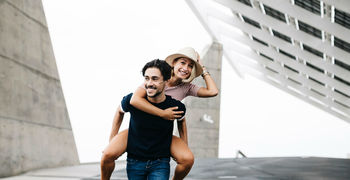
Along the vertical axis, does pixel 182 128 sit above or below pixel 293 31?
below

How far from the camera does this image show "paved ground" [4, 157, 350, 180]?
756 centimetres

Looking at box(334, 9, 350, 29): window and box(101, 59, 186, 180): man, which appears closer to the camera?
box(101, 59, 186, 180): man

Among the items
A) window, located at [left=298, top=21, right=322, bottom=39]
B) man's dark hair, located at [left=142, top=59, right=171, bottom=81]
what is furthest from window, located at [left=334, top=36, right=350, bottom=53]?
man's dark hair, located at [left=142, top=59, right=171, bottom=81]

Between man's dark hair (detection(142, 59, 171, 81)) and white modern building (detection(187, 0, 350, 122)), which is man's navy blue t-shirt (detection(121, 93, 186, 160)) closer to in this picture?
man's dark hair (detection(142, 59, 171, 81))

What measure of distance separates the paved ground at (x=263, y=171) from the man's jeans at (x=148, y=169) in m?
4.77

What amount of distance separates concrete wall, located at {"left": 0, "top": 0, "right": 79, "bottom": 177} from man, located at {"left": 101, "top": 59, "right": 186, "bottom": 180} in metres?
5.60

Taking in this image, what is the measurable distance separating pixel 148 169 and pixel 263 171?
223 inches

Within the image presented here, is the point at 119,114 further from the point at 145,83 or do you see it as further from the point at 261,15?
the point at 261,15

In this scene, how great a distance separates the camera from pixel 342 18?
16.9m

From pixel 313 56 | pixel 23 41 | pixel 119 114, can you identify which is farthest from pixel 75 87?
pixel 119 114

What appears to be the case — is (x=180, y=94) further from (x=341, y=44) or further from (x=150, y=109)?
(x=341, y=44)

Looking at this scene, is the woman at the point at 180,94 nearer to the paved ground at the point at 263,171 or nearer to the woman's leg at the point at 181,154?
the woman's leg at the point at 181,154

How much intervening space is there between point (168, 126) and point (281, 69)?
3257 centimetres

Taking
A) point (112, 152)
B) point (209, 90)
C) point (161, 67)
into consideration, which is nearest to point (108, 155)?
point (112, 152)
